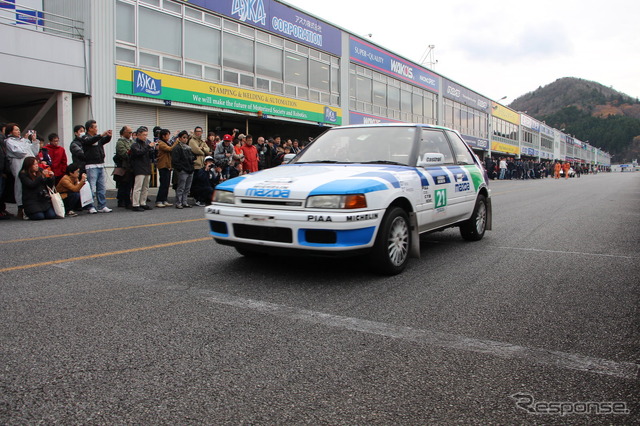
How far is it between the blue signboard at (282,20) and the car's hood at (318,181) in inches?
626

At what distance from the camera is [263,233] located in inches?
183

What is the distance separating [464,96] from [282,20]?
96.1 ft

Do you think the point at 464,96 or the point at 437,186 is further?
the point at 464,96

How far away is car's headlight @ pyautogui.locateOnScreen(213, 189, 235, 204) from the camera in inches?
195

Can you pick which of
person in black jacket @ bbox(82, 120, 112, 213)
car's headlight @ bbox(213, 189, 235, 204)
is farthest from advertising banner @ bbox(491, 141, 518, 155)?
car's headlight @ bbox(213, 189, 235, 204)

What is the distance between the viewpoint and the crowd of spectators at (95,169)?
935cm

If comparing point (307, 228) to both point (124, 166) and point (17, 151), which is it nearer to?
point (17, 151)

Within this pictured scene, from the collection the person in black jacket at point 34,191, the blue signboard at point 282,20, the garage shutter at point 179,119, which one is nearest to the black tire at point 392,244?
the person in black jacket at point 34,191

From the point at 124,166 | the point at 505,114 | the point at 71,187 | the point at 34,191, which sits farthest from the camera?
the point at 505,114

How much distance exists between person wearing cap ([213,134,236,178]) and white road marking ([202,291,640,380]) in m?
9.33

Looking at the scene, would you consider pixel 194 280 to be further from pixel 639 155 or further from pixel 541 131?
pixel 639 155

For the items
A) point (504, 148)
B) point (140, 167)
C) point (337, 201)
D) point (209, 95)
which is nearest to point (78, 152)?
point (140, 167)

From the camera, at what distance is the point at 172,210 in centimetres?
1130

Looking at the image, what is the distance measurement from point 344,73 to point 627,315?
84.1 feet
